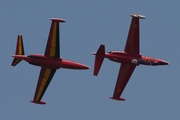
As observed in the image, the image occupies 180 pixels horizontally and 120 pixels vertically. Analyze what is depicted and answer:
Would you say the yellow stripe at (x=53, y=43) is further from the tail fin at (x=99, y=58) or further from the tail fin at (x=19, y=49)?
the tail fin at (x=99, y=58)

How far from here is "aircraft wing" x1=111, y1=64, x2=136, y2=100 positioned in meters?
183

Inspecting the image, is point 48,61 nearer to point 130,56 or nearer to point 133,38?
point 130,56

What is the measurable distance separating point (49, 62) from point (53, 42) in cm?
391

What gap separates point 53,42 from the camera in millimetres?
175375

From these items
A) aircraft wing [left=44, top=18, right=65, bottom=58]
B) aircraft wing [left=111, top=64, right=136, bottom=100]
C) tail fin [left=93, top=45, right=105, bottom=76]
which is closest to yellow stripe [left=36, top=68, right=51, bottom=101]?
aircraft wing [left=44, top=18, right=65, bottom=58]

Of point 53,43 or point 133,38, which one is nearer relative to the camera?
point 53,43

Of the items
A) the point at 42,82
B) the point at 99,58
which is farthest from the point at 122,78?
the point at 42,82

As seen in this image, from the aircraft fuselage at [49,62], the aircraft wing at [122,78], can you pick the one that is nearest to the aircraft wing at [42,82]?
the aircraft fuselage at [49,62]

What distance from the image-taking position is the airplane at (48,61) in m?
175

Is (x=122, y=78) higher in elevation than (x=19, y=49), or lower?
lower

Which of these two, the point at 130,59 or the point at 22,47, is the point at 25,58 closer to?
the point at 22,47

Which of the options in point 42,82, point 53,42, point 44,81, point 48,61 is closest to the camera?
point 53,42

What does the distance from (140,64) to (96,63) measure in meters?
9.57

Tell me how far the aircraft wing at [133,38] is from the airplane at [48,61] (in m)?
9.11
